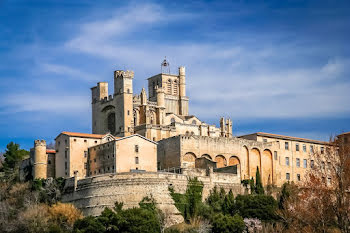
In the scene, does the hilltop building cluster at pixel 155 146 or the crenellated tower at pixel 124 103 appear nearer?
the hilltop building cluster at pixel 155 146

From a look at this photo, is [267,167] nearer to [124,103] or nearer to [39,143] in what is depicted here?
[124,103]

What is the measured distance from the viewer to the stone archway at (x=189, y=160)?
72125 millimetres

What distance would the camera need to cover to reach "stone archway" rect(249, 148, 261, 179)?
3063 inches

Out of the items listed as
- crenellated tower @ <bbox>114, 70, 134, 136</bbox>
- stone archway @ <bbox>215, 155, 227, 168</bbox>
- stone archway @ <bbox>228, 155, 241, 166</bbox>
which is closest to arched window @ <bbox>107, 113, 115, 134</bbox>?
crenellated tower @ <bbox>114, 70, 134, 136</bbox>

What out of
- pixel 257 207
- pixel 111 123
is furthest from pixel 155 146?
pixel 111 123

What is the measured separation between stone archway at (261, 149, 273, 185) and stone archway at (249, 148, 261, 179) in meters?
0.48

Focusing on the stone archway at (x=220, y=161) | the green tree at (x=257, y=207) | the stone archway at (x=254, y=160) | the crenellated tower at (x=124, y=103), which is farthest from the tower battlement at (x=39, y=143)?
→ the stone archway at (x=254, y=160)

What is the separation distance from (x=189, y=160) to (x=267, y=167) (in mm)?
11417

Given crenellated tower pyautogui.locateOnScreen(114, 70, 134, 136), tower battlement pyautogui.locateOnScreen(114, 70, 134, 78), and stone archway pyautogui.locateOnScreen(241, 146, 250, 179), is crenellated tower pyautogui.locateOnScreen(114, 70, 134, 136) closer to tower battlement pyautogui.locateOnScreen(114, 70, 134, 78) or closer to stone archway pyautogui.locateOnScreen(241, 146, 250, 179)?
tower battlement pyautogui.locateOnScreen(114, 70, 134, 78)

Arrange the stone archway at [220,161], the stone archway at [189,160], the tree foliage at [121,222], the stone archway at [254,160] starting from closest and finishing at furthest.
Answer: the tree foliage at [121,222], the stone archway at [189,160], the stone archway at [220,161], the stone archway at [254,160]

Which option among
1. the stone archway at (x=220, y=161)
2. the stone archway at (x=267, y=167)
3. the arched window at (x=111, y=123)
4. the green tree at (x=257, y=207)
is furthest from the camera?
the arched window at (x=111, y=123)

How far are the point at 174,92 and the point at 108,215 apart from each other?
1559 inches

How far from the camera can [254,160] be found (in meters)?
78.4

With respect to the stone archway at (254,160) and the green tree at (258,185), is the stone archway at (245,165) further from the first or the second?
the green tree at (258,185)
